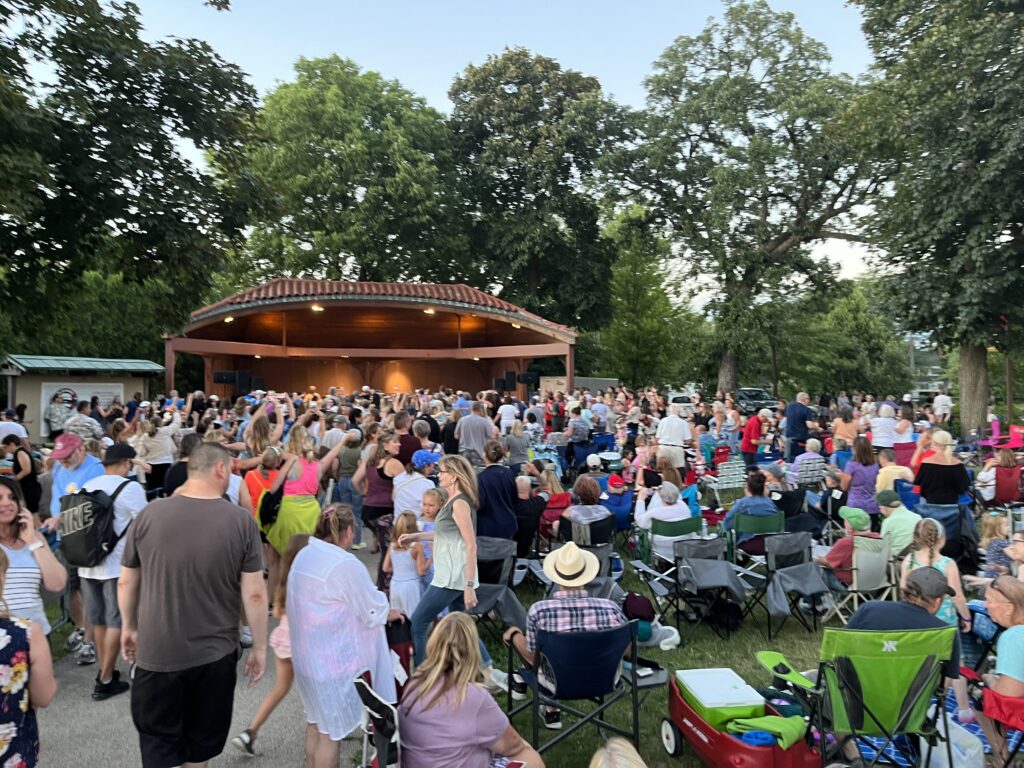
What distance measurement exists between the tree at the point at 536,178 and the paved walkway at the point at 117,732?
26.1 meters

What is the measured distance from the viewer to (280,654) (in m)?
3.58

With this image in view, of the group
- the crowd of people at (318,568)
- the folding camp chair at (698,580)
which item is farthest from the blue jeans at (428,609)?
the folding camp chair at (698,580)

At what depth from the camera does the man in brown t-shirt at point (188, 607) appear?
2.80 metres

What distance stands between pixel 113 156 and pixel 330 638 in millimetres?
6889

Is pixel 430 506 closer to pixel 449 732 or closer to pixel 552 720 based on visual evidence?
pixel 552 720

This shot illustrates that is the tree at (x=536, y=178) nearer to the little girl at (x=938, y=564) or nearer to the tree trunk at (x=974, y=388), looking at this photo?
the tree trunk at (x=974, y=388)

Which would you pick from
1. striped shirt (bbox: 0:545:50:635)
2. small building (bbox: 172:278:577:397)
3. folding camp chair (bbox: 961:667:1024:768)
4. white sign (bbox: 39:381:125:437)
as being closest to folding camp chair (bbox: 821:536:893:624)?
folding camp chair (bbox: 961:667:1024:768)

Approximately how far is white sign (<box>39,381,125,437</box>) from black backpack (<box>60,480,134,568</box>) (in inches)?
485

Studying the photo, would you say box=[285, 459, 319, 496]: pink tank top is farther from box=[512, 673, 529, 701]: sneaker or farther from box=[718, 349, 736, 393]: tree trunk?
box=[718, 349, 736, 393]: tree trunk

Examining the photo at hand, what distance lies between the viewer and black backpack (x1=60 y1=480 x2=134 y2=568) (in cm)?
409

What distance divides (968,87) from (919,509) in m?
13.2

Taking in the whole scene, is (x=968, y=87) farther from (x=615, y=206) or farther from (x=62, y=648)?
(x=62, y=648)

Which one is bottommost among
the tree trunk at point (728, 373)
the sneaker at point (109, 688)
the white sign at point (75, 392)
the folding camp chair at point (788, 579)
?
the sneaker at point (109, 688)

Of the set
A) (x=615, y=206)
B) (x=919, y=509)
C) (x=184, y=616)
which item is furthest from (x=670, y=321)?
(x=184, y=616)
